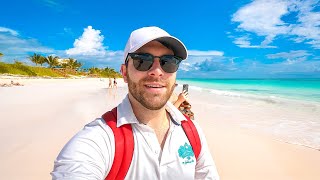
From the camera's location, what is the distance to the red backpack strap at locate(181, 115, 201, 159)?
2.16 m

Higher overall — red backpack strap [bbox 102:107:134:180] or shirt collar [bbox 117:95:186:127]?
shirt collar [bbox 117:95:186:127]

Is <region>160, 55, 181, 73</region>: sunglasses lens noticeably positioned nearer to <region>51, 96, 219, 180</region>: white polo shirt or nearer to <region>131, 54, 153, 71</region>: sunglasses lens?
<region>131, 54, 153, 71</region>: sunglasses lens

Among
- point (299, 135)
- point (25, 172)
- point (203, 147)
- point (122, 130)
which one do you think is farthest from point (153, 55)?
point (299, 135)

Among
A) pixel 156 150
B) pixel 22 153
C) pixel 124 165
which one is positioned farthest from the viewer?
pixel 22 153

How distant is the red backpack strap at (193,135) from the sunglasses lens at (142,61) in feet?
1.65

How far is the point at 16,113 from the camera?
1216 cm

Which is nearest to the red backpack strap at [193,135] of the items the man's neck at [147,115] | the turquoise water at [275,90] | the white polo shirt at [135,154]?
the white polo shirt at [135,154]

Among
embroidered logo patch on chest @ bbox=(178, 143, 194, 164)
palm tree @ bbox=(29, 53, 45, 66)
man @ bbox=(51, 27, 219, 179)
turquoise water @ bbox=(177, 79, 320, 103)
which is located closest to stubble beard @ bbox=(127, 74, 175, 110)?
man @ bbox=(51, 27, 219, 179)

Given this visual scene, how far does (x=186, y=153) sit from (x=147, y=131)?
32 centimetres

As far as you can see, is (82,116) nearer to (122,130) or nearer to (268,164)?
(268,164)

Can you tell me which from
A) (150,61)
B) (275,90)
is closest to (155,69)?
(150,61)

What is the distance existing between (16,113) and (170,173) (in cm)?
1185

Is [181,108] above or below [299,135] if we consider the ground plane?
above

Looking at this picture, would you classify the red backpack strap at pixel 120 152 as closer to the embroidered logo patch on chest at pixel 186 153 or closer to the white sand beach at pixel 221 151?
the embroidered logo patch on chest at pixel 186 153
